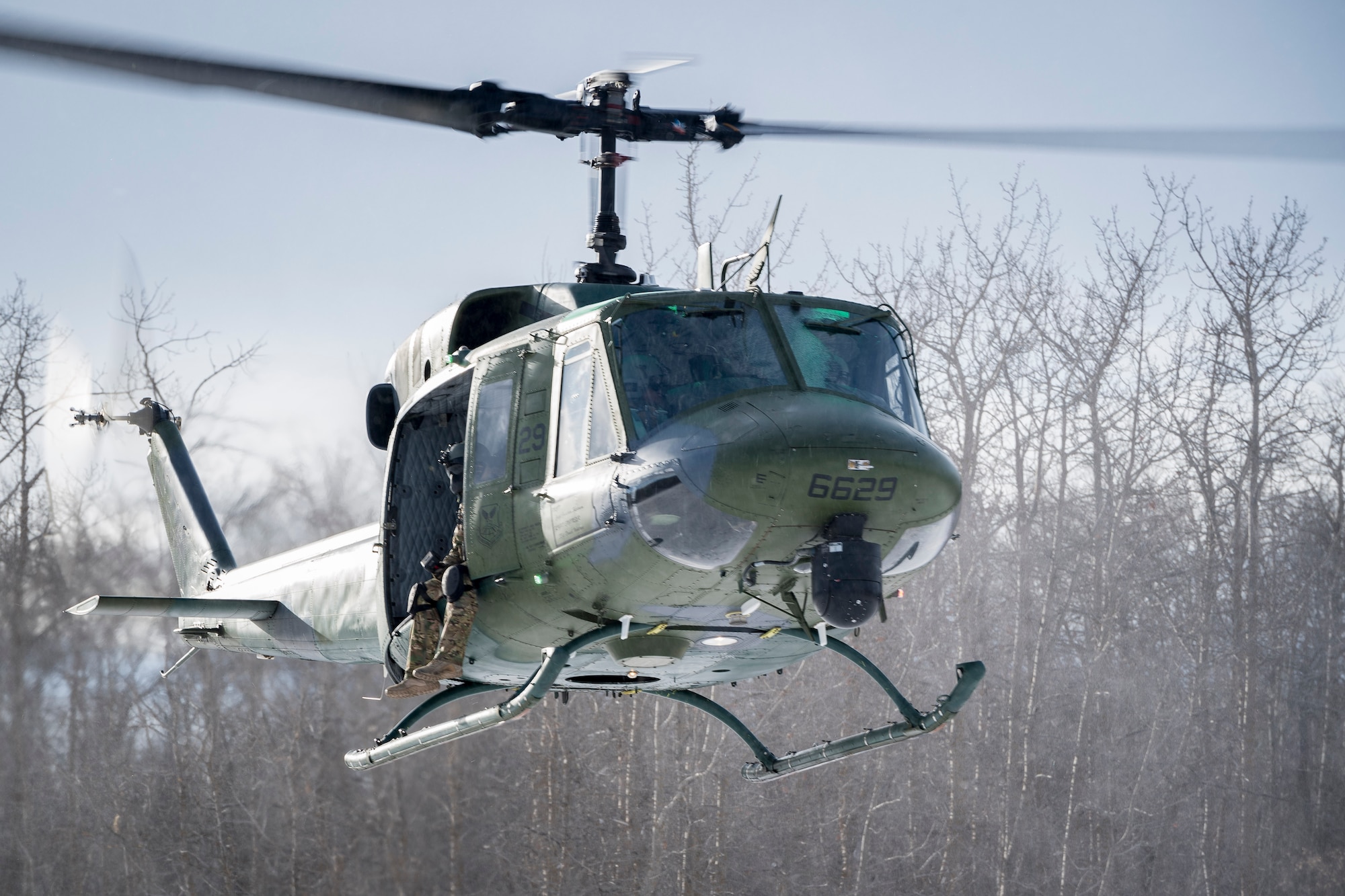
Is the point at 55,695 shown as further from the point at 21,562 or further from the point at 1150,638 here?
the point at 1150,638

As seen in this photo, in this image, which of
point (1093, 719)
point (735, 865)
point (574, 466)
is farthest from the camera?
point (1093, 719)

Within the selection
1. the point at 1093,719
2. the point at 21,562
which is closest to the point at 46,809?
the point at 21,562

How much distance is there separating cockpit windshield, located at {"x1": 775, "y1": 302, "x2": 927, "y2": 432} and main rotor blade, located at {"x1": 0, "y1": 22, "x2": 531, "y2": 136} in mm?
1670

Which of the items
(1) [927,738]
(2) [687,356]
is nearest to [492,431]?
(2) [687,356]

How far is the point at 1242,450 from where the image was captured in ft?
69.0

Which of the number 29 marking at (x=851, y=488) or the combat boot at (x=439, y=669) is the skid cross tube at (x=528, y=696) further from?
the number 29 marking at (x=851, y=488)

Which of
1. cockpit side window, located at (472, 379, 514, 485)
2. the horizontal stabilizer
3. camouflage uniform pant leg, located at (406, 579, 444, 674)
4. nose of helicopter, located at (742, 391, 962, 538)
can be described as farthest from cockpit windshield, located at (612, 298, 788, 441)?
the horizontal stabilizer

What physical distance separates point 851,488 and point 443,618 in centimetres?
225

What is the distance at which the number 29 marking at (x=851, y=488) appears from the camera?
4344mm

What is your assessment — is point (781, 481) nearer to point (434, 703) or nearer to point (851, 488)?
point (851, 488)

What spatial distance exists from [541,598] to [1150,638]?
18.5 metres

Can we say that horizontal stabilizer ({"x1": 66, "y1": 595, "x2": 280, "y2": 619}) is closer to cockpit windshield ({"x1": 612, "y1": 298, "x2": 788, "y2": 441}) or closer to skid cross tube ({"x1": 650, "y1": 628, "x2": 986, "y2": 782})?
skid cross tube ({"x1": 650, "y1": 628, "x2": 986, "y2": 782})

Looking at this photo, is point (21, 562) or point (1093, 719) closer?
point (21, 562)

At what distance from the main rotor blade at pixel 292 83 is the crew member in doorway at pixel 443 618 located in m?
1.48
